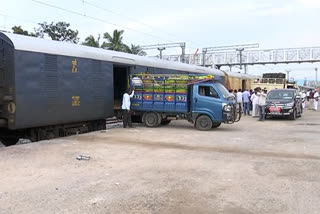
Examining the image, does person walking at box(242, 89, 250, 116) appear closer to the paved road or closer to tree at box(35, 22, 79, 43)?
the paved road

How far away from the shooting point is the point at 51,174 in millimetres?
6559

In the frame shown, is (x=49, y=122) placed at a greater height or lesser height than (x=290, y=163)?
greater

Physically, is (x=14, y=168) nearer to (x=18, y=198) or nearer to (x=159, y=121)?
(x=18, y=198)

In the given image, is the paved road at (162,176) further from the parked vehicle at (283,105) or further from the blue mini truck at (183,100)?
the parked vehicle at (283,105)

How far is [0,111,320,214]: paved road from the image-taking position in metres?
4.89

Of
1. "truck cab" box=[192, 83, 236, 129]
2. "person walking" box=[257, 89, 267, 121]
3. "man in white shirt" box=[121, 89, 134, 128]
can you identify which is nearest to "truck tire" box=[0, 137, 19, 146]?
"man in white shirt" box=[121, 89, 134, 128]

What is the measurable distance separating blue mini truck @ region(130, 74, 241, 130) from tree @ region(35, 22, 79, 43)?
28197 mm

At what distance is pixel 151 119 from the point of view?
14.1m

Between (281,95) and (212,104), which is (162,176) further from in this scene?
(281,95)

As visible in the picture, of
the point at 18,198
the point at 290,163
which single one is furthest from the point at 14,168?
the point at 290,163

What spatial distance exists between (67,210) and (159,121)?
30.8 ft

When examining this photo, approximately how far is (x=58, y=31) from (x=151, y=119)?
29.3 metres

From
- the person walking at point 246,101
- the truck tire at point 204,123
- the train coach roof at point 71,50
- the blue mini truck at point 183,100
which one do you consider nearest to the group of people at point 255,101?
the person walking at point 246,101

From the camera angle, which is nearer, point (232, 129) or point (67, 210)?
point (67, 210)
